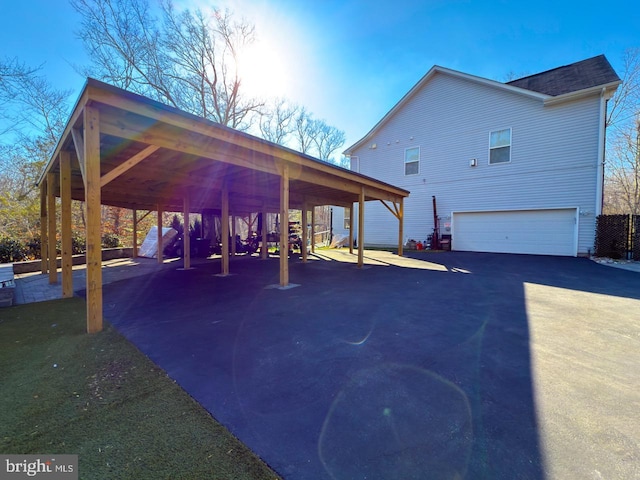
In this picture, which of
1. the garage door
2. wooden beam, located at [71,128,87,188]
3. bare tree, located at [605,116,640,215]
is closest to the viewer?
wooden beam, located at [71,128,87,188]

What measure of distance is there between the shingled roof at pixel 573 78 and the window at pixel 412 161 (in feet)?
16.7

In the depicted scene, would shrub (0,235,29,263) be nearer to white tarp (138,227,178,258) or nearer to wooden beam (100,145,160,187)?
white tarp (138,227,178,258)

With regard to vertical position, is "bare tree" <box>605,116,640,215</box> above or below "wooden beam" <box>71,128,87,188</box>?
above

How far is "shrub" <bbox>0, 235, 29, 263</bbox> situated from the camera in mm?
8656

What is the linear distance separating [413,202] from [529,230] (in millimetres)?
5029

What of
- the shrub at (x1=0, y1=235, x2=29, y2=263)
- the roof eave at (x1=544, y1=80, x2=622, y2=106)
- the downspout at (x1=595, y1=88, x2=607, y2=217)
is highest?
the roof eave at (x1=544, y1=80, x2=622, y2=106)

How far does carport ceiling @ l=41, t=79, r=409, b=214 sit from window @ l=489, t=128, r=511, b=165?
4665mm

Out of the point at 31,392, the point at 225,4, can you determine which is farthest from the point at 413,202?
the point at 31,392

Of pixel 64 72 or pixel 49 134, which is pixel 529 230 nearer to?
pixel 64 72

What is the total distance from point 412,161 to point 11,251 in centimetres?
1637

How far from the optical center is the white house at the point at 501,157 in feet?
33.0

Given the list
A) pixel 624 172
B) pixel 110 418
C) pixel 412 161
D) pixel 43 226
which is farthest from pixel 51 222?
pixel 624 172

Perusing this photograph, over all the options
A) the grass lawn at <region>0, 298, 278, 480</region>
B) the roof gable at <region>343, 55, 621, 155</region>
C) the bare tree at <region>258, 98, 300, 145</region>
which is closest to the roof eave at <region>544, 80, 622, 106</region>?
the roof gable at <region>343, 55, 621, 155</region>

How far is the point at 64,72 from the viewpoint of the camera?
1116 cm
